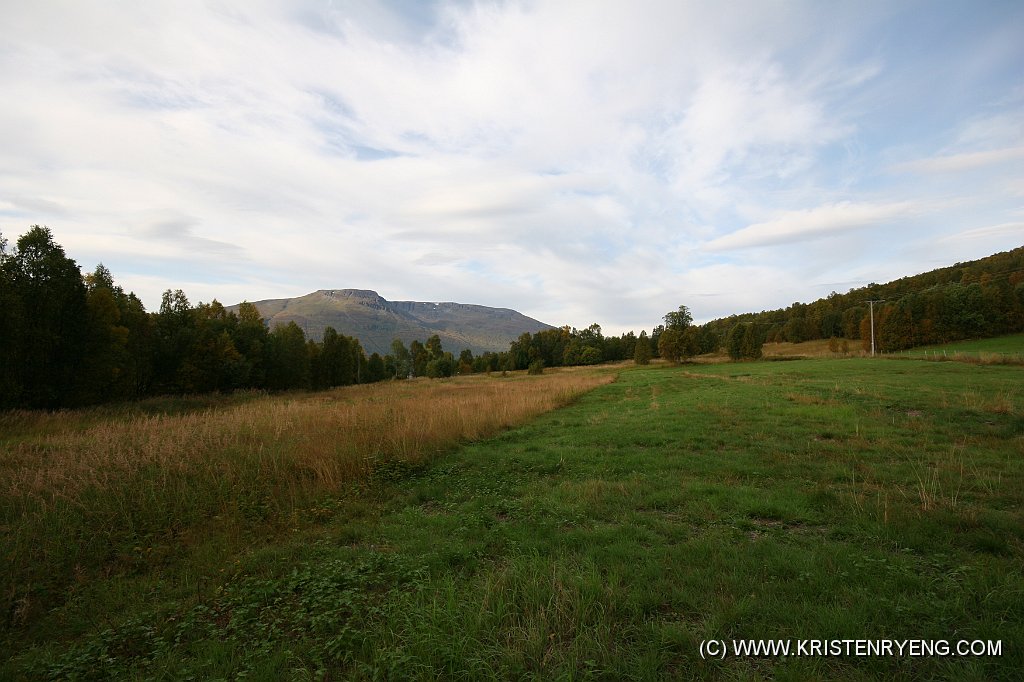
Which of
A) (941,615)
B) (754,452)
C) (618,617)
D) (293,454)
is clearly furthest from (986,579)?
(293,454)

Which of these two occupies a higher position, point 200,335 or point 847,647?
point 200,335

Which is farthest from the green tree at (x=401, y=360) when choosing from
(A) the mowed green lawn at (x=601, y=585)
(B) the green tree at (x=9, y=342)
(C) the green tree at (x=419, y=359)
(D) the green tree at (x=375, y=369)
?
(A) the mowed green lawn at (x=601, y=585)

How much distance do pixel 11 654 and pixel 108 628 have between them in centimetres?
66

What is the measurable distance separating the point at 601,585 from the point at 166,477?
6.87m

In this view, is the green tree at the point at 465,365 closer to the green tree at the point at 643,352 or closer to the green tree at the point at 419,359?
the green tree at the point at 419,359

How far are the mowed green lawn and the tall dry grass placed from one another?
2.51 ft

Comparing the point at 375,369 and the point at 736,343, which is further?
the point at 375,369

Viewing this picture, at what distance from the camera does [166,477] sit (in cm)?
639

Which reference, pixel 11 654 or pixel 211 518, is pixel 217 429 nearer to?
pixel 211 518

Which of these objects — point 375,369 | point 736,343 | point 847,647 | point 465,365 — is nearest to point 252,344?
point 375,369

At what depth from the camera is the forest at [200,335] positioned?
802 inches

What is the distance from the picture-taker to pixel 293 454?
7.90m

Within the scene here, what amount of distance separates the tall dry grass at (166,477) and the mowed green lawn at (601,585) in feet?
2.51

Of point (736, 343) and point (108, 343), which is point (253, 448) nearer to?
point (108, 343)
